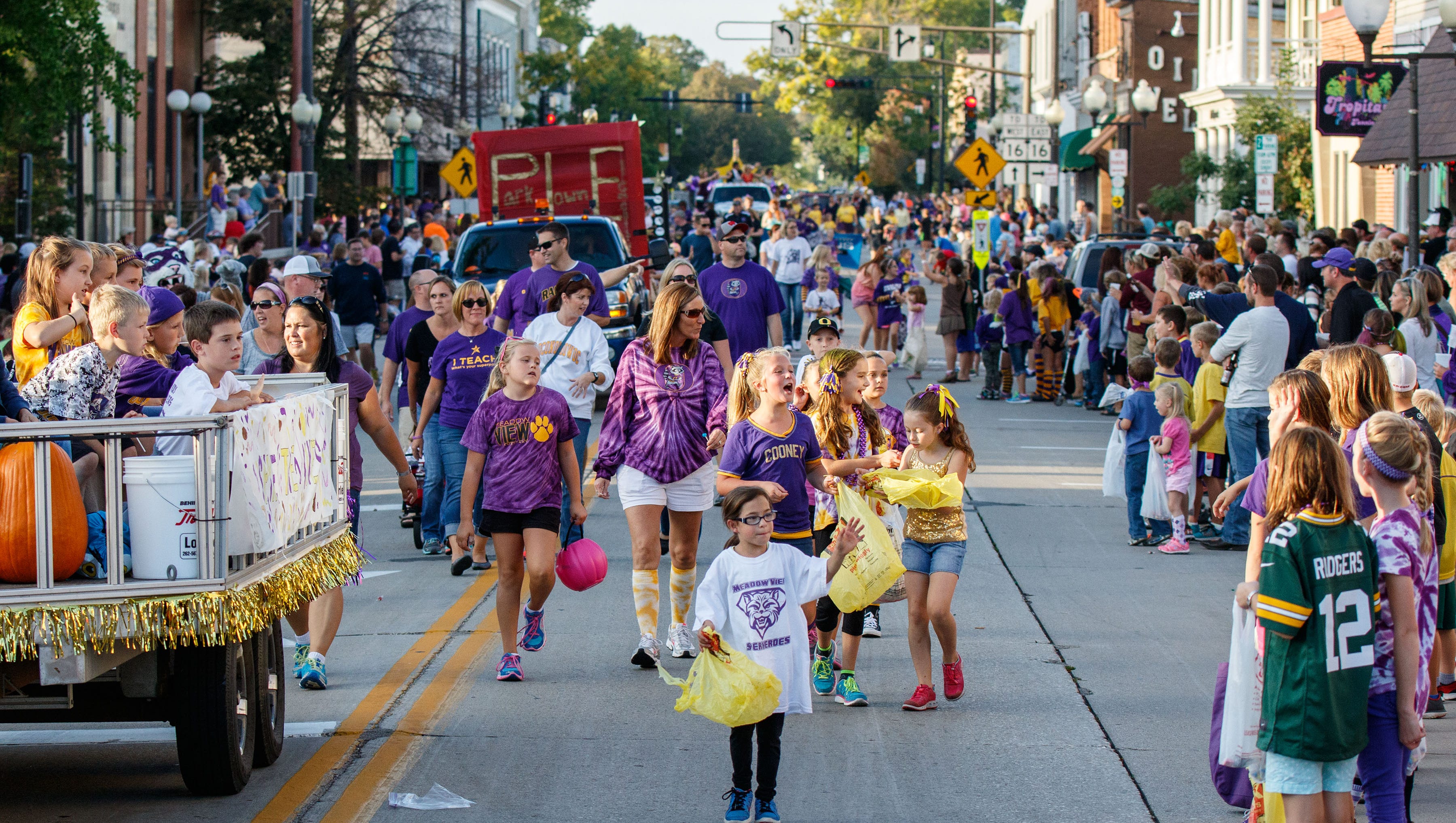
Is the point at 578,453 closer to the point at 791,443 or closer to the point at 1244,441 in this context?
the point at 791,443

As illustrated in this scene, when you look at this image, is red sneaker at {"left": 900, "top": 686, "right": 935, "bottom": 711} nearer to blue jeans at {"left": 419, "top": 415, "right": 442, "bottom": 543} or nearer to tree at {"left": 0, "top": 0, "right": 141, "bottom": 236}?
blue jeans at {"left": 419, "top": 415, "right": 442, "bottom": 543}

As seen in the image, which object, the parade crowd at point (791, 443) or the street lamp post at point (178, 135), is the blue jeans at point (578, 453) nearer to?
the parade crowd at point (791, 443)

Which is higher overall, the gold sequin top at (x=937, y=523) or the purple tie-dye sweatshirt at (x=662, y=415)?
Answer: the purple tie-dye sweatshirt at (x=662, y=415)

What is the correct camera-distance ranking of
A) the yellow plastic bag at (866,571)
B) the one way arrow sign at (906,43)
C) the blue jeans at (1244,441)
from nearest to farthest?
1. the yellow plastic bag at (866,571)
2. the blue jeans at (1244,441)
3. the one way arrow sign at (906,43)

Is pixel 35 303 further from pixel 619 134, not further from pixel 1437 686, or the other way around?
pixel 619 134

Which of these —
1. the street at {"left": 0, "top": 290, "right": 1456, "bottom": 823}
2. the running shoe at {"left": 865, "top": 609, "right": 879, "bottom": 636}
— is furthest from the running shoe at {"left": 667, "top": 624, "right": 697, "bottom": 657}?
the running shoe at {"left": 865, "top": 609, "right": 879, "bottom": 636}

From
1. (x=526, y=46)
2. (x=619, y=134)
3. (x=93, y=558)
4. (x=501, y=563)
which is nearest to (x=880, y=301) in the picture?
(x=619, y=134)

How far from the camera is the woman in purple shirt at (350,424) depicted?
778cm

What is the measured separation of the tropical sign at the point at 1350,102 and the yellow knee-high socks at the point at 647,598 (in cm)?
1302

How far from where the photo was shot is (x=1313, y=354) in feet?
22.0

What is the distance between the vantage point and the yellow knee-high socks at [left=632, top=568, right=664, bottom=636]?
8.08m

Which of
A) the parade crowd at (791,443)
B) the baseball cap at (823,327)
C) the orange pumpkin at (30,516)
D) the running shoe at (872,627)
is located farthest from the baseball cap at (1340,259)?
the orange pumpkin at (30,516)

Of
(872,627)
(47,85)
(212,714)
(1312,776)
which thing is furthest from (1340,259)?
(47,85)

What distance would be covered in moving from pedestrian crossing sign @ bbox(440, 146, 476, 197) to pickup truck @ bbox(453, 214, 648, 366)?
48.4 ft
